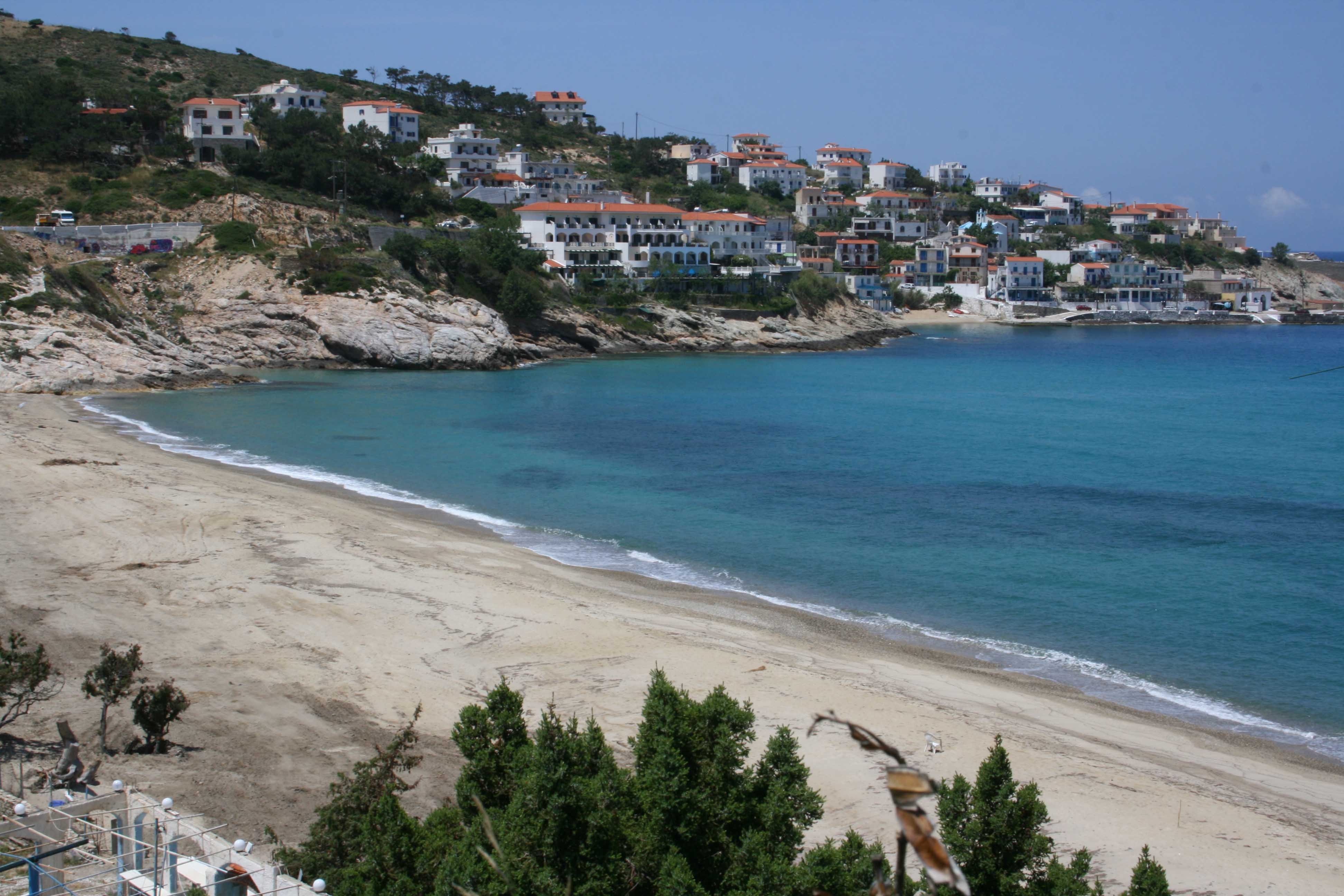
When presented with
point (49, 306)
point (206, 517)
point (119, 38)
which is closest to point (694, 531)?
point (206, 517)

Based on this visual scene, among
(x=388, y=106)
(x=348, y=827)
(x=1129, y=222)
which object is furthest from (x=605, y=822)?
(x=1129, y=222)

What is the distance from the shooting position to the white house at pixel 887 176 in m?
137

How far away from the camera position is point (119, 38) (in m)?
101

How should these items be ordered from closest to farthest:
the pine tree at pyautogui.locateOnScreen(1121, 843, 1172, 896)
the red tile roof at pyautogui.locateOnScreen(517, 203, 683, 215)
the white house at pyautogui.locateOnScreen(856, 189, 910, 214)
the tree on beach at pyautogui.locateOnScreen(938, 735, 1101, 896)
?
the pine tree at pyautogui.locateOnScreen(1121, 843, 1172, 896) < the tree on beach at pyautogui.locateOnScreen(938, 735, 1101, 896) < the red tile roof at pyautogui.locateOnScreen(517, 203, 683, 215) < the white house at pyautogui.locateOnScreen(856, 189, 910, 214)

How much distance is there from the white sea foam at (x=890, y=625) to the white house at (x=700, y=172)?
9189cm

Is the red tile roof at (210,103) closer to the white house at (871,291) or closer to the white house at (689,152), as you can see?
the white house at (871,291)

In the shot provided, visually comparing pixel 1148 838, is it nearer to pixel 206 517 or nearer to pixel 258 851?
pixel 258 851

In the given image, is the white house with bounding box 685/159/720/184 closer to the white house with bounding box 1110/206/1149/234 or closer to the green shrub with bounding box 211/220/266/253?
the white house with bounding box 1110/206/1149/234

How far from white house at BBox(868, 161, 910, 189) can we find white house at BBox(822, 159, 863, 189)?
1.91m

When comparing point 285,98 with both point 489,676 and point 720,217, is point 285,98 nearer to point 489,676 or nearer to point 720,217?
point 720,217

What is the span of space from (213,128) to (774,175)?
2777 inches

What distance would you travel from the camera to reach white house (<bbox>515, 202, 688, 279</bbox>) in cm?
7619

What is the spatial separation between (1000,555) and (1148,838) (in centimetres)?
1225

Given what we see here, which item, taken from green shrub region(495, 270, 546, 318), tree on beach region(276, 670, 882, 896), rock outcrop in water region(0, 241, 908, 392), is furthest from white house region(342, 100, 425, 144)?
tree on beach region(276, 670, 882, 896)
